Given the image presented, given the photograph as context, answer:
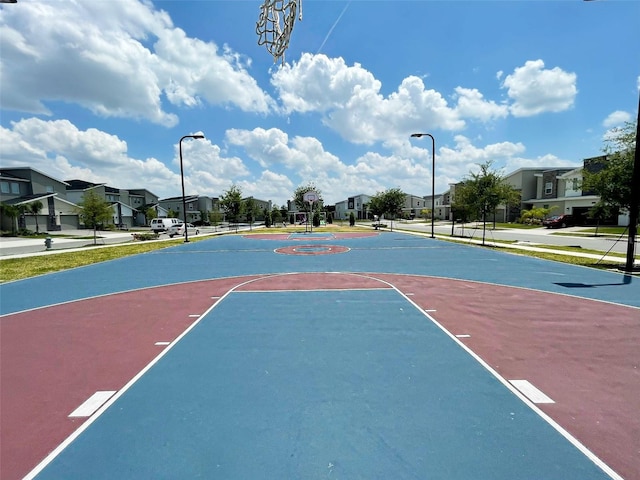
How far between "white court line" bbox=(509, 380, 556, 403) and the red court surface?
13 centimetres

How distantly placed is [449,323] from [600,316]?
405 cm

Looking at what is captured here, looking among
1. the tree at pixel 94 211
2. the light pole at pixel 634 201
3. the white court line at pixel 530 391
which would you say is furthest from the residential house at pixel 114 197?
the light pole at pixel 634 201

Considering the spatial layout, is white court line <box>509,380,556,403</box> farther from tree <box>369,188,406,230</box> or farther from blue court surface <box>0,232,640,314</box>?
tree <box>369,188,406,230</box>

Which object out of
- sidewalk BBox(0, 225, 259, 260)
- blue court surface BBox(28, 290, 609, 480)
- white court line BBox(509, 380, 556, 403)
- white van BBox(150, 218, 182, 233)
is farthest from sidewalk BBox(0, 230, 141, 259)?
white court line BBox(509, 380, 556, 403)

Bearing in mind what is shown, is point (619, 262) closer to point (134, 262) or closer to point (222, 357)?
point (222, 357)

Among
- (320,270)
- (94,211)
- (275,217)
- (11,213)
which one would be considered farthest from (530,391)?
(275,217)

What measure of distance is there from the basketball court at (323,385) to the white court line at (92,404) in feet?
0.10

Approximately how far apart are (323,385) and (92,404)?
131 inches

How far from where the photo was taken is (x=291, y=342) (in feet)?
20.7

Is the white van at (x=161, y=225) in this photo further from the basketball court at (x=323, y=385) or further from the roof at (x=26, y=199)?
the basketball court at (x=323, y=385)

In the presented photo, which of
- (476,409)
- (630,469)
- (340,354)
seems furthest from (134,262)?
(630,469)

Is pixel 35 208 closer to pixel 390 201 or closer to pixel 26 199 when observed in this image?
pixel 26 199

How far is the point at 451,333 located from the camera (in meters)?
6.73

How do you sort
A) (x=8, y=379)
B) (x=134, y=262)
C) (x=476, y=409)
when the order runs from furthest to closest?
(x=134, y=262) < (x=8, y=379) < (x=476, y=409)
